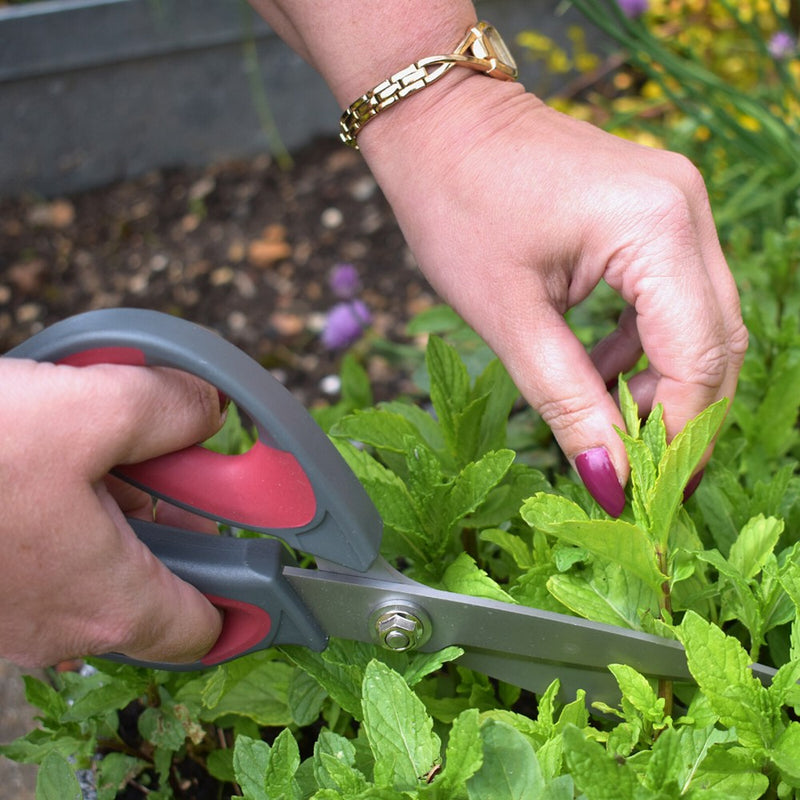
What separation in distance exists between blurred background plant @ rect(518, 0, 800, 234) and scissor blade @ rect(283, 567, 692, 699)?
0.90m

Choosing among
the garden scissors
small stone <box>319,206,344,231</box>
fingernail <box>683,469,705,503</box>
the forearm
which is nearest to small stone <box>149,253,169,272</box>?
small stone <box>319,206,344,231</box>

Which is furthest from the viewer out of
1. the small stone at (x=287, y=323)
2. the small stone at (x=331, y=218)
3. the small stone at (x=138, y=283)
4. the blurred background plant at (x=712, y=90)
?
the small stone at (x=331, y=218)

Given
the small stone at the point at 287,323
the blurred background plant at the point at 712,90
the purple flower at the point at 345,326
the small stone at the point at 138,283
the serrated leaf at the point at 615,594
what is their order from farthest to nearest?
the small stone at the point at 138,283
the small stone at the point at 287,323
the purple flower at the point at 345,326
the blurred background plant at the point at 712,90
the serrated leaf at the point at 615,594

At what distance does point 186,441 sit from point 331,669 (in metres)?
0.22

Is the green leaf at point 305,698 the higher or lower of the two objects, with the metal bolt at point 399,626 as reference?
lower

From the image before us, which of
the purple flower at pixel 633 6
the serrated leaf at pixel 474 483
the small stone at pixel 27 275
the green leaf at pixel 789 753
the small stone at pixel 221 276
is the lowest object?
the small stone at pixel 221 276

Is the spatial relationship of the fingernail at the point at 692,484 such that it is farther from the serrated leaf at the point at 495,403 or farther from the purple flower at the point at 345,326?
the purple flower at the point at 345,326

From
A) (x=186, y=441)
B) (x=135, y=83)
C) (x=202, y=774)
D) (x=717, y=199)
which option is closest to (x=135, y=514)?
(x=186, y=441)

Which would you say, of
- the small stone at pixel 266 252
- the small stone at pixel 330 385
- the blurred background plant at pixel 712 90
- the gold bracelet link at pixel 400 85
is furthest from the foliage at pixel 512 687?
the small stone at pixel 266 252

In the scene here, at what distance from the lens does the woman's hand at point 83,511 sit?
2.12 ft

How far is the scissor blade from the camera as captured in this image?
0.74 m

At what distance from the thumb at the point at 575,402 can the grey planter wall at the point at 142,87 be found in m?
2.04

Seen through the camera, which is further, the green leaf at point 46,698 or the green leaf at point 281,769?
the green leaf at point 46,698

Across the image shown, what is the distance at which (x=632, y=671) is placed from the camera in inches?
26.7
